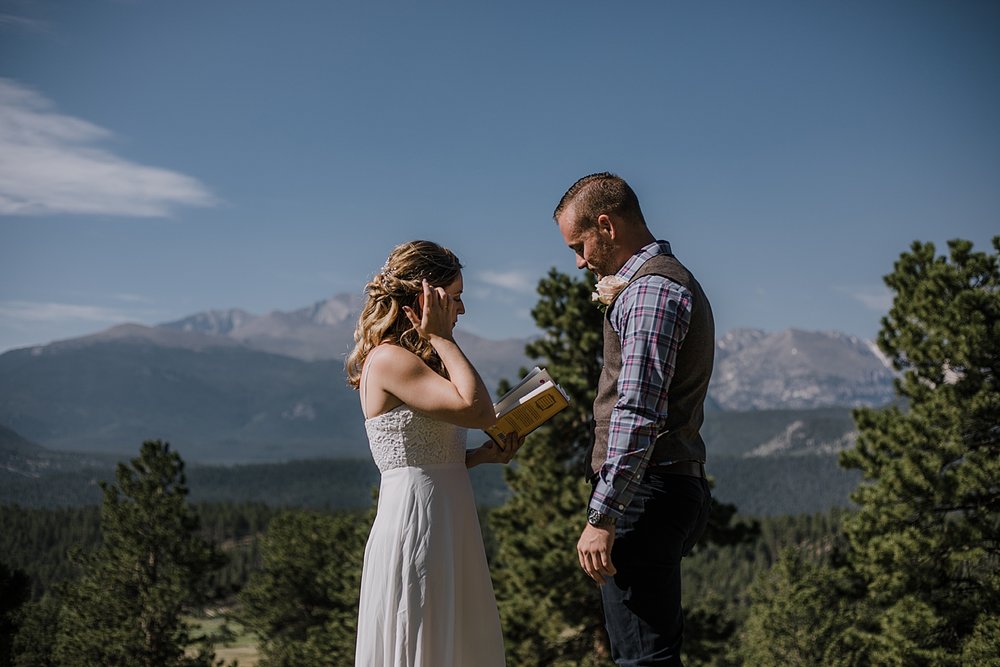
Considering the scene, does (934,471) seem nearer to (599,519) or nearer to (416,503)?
(416,503)

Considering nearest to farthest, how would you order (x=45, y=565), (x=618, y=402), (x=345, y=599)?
(x=618, y=402), (x=345, y=599), (x=45, y=565)

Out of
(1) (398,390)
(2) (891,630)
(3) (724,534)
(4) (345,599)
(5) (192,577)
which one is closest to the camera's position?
(1) (398,390)

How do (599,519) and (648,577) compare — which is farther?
(648,577)

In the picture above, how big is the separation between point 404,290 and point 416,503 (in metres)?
1.01

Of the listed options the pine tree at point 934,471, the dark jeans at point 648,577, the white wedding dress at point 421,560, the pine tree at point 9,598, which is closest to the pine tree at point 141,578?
the pine tree at point 9,598

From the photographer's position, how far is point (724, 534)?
60.1 feet

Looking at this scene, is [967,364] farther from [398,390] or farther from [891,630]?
[398,390]

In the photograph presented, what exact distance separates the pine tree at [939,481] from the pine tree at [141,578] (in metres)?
21.4

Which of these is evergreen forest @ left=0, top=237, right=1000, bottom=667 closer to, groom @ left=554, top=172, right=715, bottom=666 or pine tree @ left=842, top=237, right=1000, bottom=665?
pine tree @ left=842, top=237, right=1000, bottom=665

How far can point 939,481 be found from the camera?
603 inches

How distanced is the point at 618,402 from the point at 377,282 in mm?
1382

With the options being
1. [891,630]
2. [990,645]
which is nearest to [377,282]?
[990,645]

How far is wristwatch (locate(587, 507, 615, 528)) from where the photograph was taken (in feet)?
12.1

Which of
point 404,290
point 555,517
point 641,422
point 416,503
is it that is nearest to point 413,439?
point 416,503
